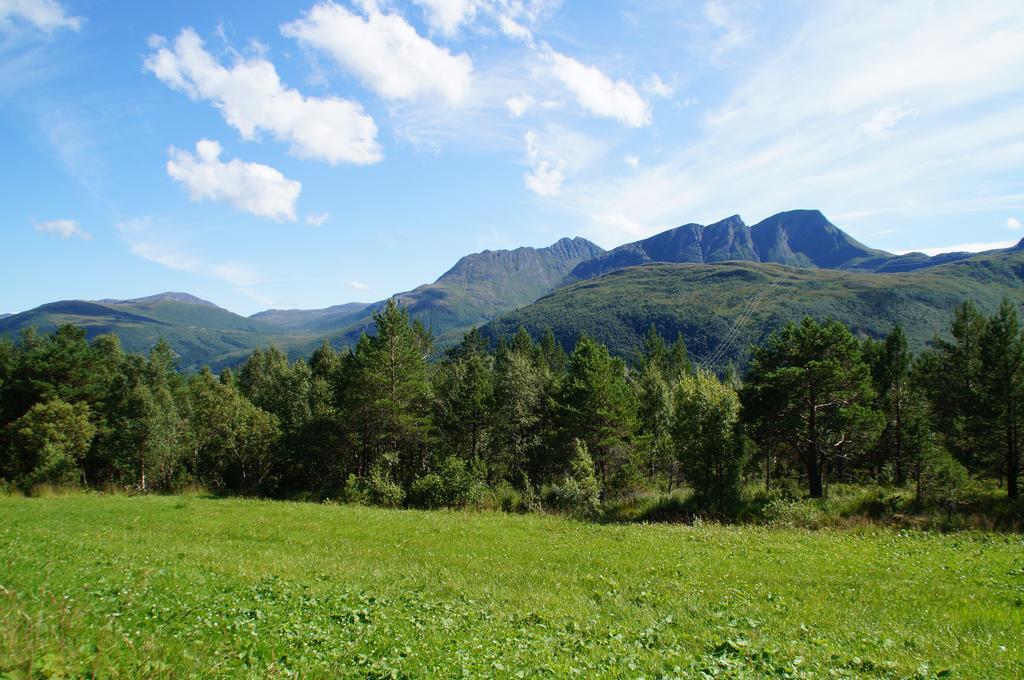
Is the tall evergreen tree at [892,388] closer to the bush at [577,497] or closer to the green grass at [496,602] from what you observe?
the green grass at [496,602]

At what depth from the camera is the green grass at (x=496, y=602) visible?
24.6 feet

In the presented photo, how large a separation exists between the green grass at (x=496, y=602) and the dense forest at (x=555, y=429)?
11316 millimetres

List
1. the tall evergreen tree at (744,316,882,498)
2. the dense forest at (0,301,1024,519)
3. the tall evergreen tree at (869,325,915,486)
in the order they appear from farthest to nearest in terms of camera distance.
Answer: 1. the tall evergreen tree at (869,325,915,486)
2. the tall evergreen tree at (744,316,882,498)
3. the dense forest at (0,301,1024,519)

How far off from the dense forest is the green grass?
11.3m

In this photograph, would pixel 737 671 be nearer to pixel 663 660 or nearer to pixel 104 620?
pixel 663 660

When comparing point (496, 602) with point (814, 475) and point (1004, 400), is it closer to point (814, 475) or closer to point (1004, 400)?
point (814, 475)

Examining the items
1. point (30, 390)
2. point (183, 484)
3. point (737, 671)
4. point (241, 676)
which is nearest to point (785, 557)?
point (737, 671)

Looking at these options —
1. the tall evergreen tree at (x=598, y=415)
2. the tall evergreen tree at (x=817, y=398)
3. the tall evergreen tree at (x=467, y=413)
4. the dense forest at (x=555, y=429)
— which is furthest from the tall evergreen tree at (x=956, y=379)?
the tall evergreen tree at (x=467, y=413)

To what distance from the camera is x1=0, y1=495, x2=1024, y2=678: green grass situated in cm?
750

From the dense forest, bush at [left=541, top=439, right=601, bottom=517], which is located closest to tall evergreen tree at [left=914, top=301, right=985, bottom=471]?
the dense forest

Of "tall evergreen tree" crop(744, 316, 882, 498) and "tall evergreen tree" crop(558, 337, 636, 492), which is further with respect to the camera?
"tall evergreen tree" crop(558, 337, 636, 492)

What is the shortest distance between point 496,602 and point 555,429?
101ft

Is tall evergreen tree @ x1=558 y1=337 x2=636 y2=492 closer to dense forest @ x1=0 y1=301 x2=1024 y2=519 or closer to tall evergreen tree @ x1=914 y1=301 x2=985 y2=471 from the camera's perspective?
dense forest @ x1=0 y1=301 x2=1024 y2=519

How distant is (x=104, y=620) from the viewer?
306 inches
